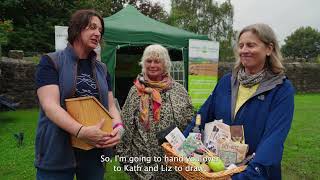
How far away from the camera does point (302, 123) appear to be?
428 inches

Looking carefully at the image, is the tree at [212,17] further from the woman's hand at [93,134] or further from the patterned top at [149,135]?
the woman's hand at [93,134]

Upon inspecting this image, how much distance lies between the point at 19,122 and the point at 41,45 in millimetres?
10478

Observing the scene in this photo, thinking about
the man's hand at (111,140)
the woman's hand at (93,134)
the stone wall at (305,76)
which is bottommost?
the stone wall at (305,76)

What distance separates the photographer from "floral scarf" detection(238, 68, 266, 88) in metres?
2.45

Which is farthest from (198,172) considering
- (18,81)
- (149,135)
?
(18,81)

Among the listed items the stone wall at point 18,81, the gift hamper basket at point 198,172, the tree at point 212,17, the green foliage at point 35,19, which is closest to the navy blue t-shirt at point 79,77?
the gift hamper basket at point 198,172

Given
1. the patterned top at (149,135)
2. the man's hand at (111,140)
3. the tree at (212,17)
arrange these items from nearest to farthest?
the man's hand at (111,140) → the patterned top at (149,135) → the tree at (212,17)

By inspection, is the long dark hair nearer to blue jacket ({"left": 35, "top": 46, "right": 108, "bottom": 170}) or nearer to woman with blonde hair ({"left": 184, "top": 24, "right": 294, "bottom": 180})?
blue jacket ({"left": 35, "top": 46, "right": 108, "bottom": 170})

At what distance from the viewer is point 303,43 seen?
7131 centimetres

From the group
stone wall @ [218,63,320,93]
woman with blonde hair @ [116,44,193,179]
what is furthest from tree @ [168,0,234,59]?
woman with blonde hair @ [116,44,193,179]

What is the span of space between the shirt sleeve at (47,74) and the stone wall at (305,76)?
63.6 feet

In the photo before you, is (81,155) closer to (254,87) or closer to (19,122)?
(254,87)

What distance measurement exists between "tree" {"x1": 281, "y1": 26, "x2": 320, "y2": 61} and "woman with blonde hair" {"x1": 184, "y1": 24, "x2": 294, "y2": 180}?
230 feet

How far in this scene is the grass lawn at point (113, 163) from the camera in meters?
5.90
